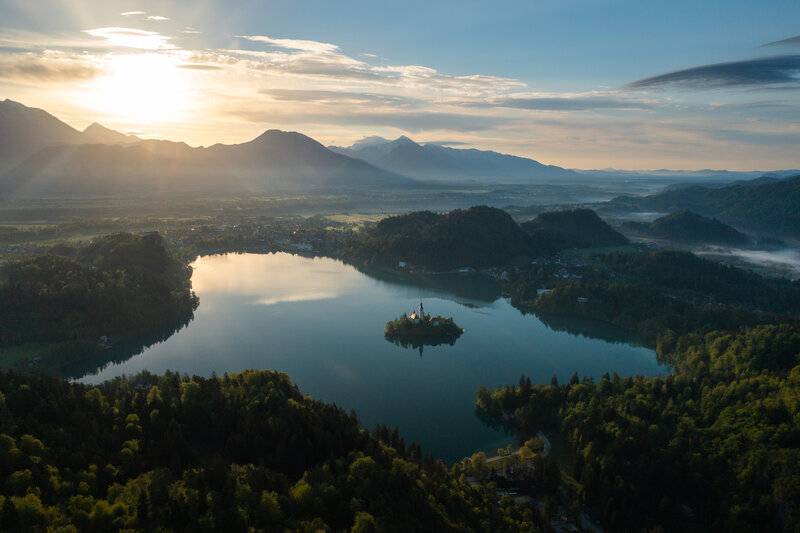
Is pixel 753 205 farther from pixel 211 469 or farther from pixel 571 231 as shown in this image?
pixel 211 469

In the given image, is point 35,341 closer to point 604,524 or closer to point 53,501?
point 53,501

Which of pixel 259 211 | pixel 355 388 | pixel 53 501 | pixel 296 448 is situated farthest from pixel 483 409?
pixel 259 211

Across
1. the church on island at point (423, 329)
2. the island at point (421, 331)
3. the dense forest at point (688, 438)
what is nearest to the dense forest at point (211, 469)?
the dense forest at point (688, 438)

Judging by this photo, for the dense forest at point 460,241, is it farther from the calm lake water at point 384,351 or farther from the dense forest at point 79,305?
the dense forest at point 79,305

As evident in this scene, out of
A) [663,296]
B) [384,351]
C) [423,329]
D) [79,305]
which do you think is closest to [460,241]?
[663,296]

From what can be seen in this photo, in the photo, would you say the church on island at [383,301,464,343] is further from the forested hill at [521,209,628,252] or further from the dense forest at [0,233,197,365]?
the forested hill at [521,209,628,252]

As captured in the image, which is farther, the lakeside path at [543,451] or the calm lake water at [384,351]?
the calm lake water at [384,351]
